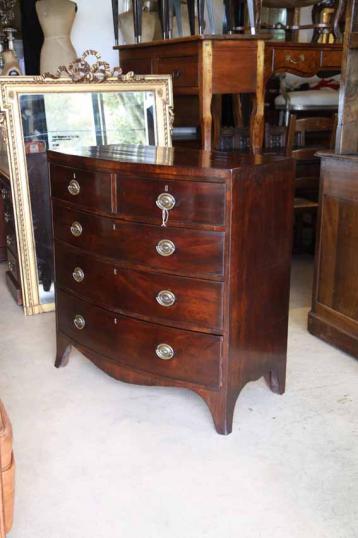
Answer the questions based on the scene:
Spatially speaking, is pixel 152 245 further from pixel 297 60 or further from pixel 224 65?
pixel 297 60

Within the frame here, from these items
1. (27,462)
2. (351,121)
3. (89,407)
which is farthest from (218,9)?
(27,462)

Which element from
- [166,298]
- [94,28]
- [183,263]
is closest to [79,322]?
[166,298]

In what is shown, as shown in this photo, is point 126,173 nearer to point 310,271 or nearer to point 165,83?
point 165,83

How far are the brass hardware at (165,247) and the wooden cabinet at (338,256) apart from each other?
3.45 ft

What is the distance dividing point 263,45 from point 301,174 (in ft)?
2.97

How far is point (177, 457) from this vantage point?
209cm

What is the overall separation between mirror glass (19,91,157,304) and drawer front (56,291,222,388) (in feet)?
2.97

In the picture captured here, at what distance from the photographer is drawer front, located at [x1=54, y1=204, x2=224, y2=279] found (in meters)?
2.06

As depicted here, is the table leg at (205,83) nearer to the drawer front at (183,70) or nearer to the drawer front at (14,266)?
the drawer front at (183,70)

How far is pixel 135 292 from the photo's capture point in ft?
7.39

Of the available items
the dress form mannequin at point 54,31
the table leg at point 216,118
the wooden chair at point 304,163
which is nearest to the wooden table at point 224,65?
the wooden chair at point 304,163

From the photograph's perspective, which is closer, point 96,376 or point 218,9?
point 96,376

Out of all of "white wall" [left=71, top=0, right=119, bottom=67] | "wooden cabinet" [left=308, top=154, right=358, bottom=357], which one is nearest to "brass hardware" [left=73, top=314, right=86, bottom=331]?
"wooden cabinet" [left=308, top=154, right=358, bottom=357]

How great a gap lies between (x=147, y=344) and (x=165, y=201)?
1.84 ft
